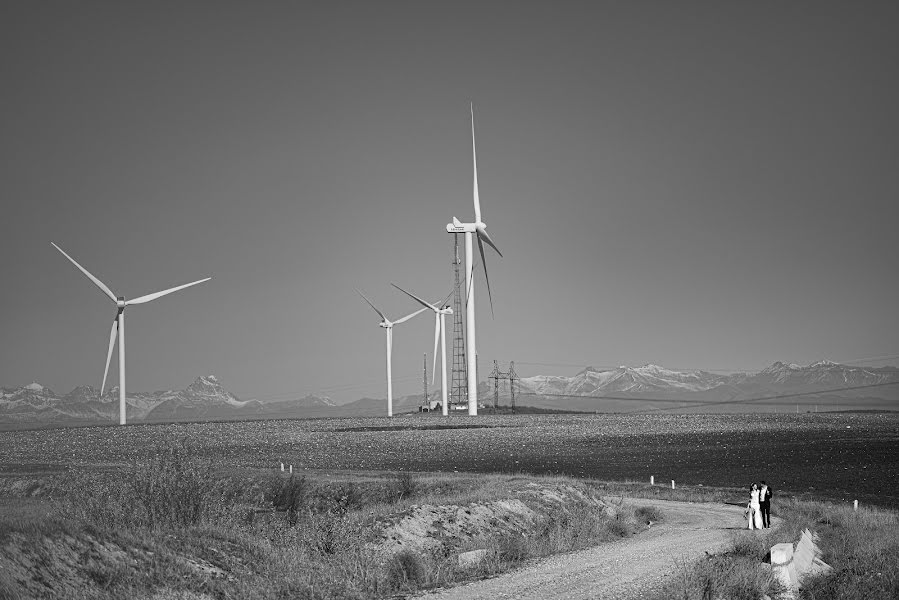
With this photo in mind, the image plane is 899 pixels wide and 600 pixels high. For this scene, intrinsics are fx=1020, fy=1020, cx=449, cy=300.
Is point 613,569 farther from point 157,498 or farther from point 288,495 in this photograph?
point 288,495

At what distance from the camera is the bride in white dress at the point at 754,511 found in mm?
34625

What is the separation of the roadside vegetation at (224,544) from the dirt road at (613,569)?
1086mm

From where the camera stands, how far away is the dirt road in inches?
895

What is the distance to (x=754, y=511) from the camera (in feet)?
114

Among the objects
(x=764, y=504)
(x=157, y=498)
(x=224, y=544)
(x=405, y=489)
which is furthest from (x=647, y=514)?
(x=224, y=544)

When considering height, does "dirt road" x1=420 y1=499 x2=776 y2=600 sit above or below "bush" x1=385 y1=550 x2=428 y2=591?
below

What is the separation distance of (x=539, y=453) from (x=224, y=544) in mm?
88364

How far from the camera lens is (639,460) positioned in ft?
327

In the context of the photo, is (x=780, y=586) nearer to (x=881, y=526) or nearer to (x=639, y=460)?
(x=881, y=526)

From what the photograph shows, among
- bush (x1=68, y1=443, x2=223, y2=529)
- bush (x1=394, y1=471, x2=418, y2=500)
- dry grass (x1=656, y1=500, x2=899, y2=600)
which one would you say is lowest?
dry grass (x1=656, y1=500, x2=899, y2=600)

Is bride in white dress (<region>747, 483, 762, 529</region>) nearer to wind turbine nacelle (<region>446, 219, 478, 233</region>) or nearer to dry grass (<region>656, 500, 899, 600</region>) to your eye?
dry grass (<region>656, 500, 899, 600</region>)

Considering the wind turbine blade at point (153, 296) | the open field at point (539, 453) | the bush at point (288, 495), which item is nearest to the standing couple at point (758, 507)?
the bush at point (288, 495)

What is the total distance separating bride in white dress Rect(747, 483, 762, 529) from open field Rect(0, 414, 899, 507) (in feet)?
72.7

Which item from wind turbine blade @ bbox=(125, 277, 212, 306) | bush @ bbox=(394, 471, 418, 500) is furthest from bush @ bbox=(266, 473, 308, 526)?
wind turbine blade @ bbox=(125, 277, 212, 306)
